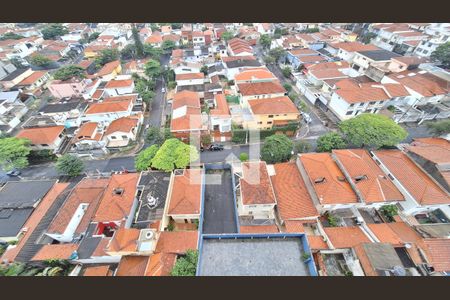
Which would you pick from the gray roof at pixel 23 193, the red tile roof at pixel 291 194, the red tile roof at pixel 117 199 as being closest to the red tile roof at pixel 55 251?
the red tile roof at pixel 117 199

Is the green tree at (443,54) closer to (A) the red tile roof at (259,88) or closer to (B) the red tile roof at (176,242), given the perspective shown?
(A) the red tile roof at (259,88)

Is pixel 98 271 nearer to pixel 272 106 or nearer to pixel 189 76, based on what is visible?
pixel 272 106

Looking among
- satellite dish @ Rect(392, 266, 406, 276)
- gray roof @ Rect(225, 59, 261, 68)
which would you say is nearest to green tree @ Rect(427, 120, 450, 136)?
satellite dish @ Rect(392, 266, 406, 276)

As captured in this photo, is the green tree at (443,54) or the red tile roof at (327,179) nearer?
the red tile roof at (327,179)

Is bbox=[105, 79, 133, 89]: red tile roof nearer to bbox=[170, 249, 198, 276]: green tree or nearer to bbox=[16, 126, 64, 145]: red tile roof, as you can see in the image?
bbox=[16, 126, 64, 145]: red tile roof

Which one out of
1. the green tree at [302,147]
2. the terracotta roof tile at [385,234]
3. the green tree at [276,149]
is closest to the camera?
the terracotta roof tile at [385,234]
